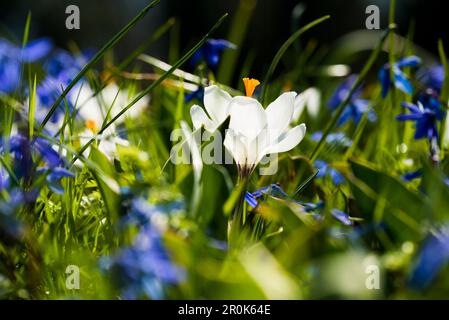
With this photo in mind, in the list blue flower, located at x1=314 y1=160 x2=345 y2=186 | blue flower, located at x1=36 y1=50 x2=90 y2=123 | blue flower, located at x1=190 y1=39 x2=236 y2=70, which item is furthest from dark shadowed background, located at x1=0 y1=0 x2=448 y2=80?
blue flower, located at x1=314 y1=160 x2=345 y2=186

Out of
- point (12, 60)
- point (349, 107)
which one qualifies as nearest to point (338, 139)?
point (349, 107)

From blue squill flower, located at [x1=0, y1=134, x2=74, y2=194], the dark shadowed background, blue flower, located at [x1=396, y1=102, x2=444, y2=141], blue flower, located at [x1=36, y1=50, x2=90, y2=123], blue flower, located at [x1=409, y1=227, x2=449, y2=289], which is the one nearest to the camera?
blue flower, located at [x1=409, y1=227, x2=449, y2=289]

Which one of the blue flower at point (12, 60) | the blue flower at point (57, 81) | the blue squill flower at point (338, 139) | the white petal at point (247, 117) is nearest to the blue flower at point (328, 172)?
the blue squill flower at point (338, 139)

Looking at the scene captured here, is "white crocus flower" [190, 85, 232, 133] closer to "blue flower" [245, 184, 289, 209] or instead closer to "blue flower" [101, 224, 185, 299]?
"blue flower" [245, 184, 289, 209]

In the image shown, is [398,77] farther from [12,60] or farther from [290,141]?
[12,60]

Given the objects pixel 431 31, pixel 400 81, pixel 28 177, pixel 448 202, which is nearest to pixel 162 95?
pixel 400 81

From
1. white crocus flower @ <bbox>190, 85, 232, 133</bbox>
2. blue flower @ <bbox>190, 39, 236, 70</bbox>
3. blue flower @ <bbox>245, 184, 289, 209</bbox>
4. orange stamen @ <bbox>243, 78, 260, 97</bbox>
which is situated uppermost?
blue flower @ <bbox>190, 39, 236, 70</bbox>
